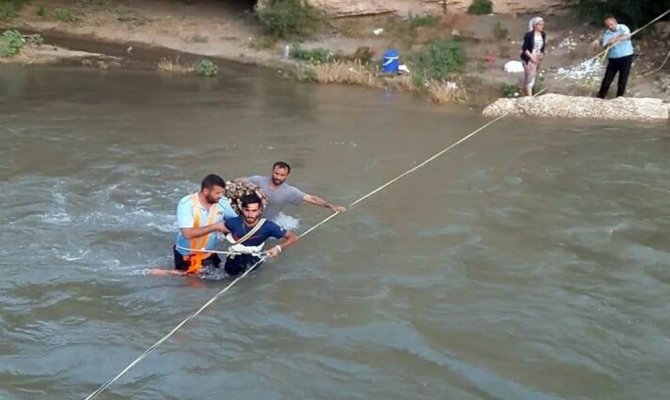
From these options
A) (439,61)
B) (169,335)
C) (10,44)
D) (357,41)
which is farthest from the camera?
(357,41)

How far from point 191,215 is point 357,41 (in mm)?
14865

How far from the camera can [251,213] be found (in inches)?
309

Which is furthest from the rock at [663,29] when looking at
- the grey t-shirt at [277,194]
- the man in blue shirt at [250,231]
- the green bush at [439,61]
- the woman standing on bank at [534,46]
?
the man in blue shirt at [250,231]

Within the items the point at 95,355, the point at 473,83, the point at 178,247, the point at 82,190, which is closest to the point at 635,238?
the point at 178,247

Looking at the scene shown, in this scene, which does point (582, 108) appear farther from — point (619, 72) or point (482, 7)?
point (482, 7)

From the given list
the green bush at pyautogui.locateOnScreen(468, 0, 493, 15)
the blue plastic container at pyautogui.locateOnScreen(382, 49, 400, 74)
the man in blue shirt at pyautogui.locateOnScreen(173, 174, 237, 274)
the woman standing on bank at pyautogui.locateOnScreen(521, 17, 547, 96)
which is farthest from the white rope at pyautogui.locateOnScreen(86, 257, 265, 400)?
the green bush at pyautogui.locateOnScreen(468, 0, 493, 15)

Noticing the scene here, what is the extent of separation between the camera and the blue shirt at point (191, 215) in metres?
7.98

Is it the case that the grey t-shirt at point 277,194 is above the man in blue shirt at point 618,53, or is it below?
below

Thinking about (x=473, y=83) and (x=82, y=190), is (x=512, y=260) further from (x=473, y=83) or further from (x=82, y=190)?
(x=473, y=83)

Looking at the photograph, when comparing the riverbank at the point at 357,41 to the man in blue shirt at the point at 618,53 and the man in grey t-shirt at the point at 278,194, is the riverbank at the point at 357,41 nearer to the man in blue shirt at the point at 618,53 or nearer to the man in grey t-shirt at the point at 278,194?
the man in blue shirt at the point at 618,53

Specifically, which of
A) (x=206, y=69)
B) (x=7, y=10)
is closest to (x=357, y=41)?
(x=206, y=69)

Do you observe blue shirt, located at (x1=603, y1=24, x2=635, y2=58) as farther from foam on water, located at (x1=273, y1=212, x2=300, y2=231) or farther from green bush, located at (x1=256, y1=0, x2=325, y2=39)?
green bush, located at (x1=256, y1=0, x2=325, y2=39)

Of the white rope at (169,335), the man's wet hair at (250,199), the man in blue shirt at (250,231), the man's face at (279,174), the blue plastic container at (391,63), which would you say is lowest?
the white rope at (169,335)

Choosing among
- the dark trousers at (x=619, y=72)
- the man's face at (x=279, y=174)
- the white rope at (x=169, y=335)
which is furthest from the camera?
the dark trousers at (x=619, y=72)
